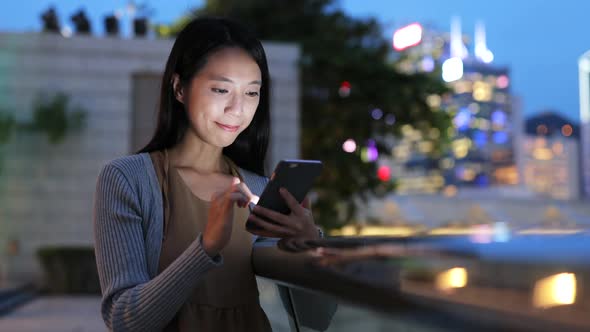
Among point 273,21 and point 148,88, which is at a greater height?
point 273,21

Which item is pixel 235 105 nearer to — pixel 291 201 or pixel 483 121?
pixel 291 201

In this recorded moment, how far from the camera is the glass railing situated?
1.26 ft

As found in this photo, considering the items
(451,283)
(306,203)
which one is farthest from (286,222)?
(451,283)

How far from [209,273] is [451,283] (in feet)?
1.96

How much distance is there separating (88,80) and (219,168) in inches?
358

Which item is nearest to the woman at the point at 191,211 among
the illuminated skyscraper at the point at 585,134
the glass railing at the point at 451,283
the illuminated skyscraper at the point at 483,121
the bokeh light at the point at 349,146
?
the glass railing at the point at 451,283

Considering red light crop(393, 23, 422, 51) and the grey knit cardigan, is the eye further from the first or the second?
red light crop(393, 23, 422, 51)

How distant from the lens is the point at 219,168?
1196 mm

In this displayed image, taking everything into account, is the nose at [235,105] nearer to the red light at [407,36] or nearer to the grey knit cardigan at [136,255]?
the grey knit cardigan at [136,255]

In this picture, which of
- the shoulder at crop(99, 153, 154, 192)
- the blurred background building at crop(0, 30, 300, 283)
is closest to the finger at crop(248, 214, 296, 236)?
the shoulder at crop(99, 153, 154, 192)

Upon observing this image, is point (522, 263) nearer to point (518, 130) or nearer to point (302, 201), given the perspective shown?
point (302, 201)

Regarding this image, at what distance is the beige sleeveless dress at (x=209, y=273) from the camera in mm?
982

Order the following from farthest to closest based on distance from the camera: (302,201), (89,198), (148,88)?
(148,88) < (89,198) < (302,201)

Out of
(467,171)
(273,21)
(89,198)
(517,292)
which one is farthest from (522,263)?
(467,171)
